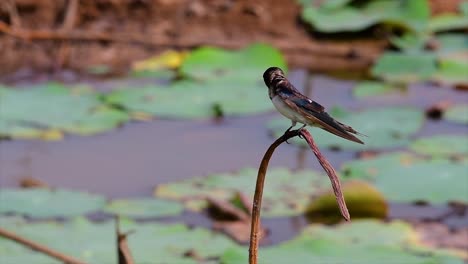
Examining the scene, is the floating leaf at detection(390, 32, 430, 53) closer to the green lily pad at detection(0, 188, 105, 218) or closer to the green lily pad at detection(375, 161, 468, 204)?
the green lily pad at detection(375, 161, 468, 204)

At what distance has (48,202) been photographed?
3.55 meters

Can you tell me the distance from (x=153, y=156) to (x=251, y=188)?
601 mm

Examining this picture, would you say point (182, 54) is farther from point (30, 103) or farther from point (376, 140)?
point (376, 140)

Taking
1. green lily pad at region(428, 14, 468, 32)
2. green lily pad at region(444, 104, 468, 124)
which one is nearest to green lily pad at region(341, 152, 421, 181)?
green lily pad at region(444, 104, 468, 124)

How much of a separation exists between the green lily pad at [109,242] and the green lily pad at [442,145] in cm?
121

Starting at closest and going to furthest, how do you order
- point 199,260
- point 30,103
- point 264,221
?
point 199,260, point 264,221, point 30,103

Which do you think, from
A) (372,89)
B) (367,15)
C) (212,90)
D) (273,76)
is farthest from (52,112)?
(273,76)

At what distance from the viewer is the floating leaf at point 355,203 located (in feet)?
11.3

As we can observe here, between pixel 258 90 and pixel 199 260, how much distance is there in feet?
6.63

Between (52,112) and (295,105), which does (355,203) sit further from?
(295,105)

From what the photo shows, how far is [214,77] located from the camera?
511cm

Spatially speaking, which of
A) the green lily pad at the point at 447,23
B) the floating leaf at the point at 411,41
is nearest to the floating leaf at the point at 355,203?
the floating leaf at the point at 411,41

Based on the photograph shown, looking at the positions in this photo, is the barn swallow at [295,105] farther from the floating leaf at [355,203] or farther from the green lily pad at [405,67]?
the green lily pad at [405,67]

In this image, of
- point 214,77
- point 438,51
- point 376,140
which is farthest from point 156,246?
point 438,51
